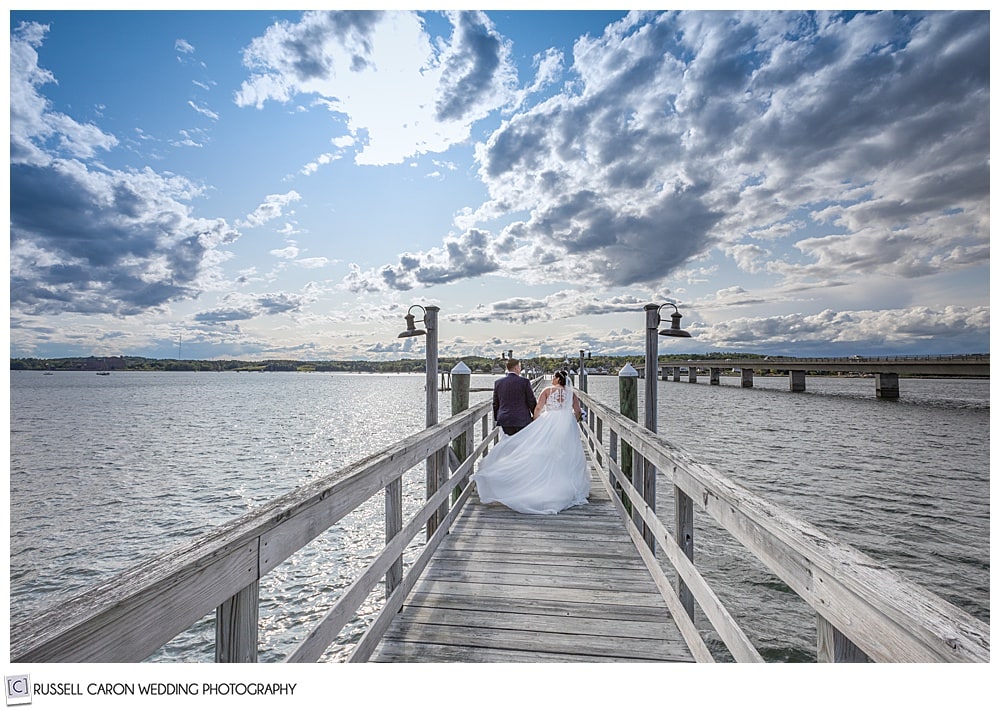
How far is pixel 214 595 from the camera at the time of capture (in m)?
1.18

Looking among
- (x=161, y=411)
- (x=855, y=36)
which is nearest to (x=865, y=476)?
(x=855, y=36)

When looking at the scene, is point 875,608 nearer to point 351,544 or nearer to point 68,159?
point 351,544

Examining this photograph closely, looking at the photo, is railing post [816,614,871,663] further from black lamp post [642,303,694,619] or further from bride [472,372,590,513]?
bride [472,372,590,513]

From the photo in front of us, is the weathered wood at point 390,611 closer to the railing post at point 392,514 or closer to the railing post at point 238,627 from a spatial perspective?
the railing post at point 392,514

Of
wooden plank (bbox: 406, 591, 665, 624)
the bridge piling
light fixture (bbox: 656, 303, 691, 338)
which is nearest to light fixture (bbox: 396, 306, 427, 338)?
wooden plank (bbox: 406, 591, 665, 624)

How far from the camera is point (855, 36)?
160 inches

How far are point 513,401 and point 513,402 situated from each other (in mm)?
13

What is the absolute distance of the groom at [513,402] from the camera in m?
6.39

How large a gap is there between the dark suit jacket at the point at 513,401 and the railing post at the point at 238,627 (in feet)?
16.7

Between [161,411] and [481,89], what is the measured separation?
43.4 metres

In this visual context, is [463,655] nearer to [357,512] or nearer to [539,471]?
[539,471]

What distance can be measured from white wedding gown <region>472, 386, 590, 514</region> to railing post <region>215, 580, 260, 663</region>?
12.9 feet

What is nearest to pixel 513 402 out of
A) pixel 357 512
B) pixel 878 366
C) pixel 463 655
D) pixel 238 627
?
pixel 463 655

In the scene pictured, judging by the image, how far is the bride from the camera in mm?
5167
